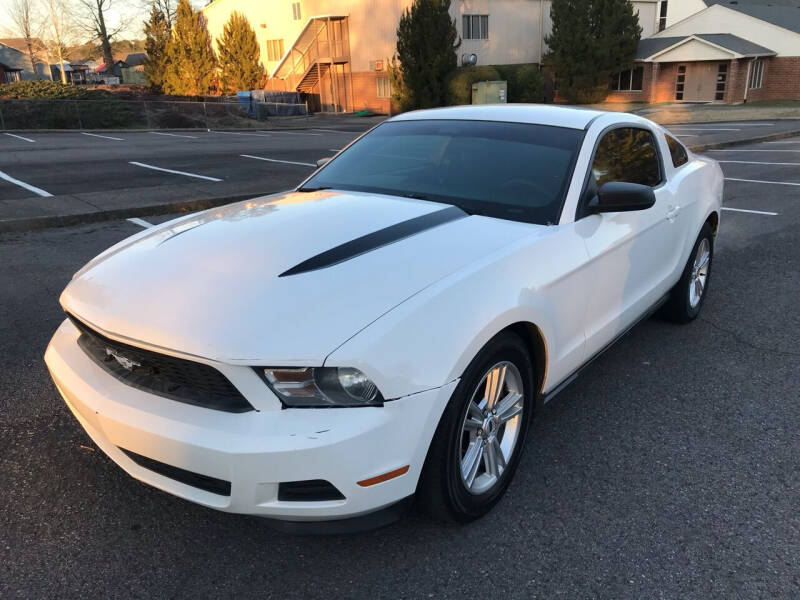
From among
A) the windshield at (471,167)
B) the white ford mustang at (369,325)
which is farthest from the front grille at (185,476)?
the windshield at (471,167)

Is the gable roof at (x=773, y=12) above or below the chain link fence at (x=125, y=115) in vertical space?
above

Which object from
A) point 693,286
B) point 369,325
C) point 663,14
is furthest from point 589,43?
point 369,325

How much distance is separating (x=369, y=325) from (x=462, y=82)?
106 feet

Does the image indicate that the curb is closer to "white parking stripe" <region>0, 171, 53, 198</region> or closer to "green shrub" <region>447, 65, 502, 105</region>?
"white parking stripe" <region>0, 171, 53, 198</region>

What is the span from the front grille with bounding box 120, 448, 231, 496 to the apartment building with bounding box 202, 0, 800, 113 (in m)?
37.9

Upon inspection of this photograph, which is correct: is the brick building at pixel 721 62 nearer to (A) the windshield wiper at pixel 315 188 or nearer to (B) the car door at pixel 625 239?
(B) the car door at pixel 625 239

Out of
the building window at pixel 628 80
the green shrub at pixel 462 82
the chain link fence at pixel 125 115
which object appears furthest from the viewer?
the building window at pixel 628 80

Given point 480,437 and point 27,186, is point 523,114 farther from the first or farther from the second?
point 27,186

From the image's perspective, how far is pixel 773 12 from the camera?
Result: 4381 centimetres

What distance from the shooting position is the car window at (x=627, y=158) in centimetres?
365

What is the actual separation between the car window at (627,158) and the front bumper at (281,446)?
1950mm

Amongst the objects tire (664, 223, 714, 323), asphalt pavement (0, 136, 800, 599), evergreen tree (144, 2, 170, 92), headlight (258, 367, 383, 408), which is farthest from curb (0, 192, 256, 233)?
evergreen tree (144, 2, 170, 92)

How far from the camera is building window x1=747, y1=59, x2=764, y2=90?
38.6 meters

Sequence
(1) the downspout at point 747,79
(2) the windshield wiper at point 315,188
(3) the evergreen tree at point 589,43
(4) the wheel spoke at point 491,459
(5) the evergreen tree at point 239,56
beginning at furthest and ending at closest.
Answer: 1. (5) the evergreen tree at point 239,56
2. (1) the downspout at point 747,79
3. (3) the evergreen tree at point 589,43
4. (2) the windshield wiper at point 315,188
5. (4) the wheel spoke at point 491,459
